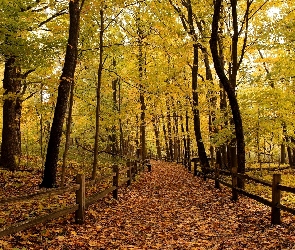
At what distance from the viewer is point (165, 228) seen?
898 centimetres

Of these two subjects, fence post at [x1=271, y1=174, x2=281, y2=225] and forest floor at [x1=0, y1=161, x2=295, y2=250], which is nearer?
forest floor at [x1=0, y1=161, x2=295, y2=250]

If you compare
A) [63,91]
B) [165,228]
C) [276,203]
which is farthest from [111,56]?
[276,203]

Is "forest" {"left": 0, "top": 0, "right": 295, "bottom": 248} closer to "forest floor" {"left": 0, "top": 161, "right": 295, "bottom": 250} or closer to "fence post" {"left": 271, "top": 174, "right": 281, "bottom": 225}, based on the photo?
"forest floor" {"left": 0, "top": 161, "right": 295, "bottom": 250}

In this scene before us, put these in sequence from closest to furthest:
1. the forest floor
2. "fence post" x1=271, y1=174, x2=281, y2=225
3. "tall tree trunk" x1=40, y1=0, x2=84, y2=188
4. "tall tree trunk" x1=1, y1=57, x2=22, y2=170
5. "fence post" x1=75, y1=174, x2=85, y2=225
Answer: the forest floor → "fence post" x1=271, y1=174, x2=281, y2=225 → "fence post" x1=75, y1=174, x2=85, y2=225 → "tall tree trunk" x1=40, y1=0, x2=84, y2=188 → "tall tree trunk" x1=1, y1=57, x2=22, y2=170

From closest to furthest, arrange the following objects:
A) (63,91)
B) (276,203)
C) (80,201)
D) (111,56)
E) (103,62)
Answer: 1. (276,203)
2. (80,201)
3. (63,91)
4. (103,62)
5. (111,56)

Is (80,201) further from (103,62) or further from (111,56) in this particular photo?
(111,56)

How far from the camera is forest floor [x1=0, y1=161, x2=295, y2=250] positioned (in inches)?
281

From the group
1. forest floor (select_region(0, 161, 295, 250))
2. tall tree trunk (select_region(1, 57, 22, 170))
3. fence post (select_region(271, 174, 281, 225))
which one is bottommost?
forest floor (select_region(0, 161, 295, 250))

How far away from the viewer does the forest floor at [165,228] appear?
7137 mm

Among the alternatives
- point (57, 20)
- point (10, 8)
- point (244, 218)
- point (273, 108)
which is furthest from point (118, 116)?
point (244, 218)

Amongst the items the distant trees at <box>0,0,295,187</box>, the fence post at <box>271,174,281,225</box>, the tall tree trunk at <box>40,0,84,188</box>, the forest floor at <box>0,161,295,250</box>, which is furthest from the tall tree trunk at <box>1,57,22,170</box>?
the fence post at <box>271,174,281,225</box>

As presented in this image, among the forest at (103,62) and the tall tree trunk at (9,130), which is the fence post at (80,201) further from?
the tall tree trunk at (9,130)

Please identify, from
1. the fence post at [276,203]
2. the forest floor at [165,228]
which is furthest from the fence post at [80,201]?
the fence post at [276,203]

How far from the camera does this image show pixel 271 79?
18.0m
